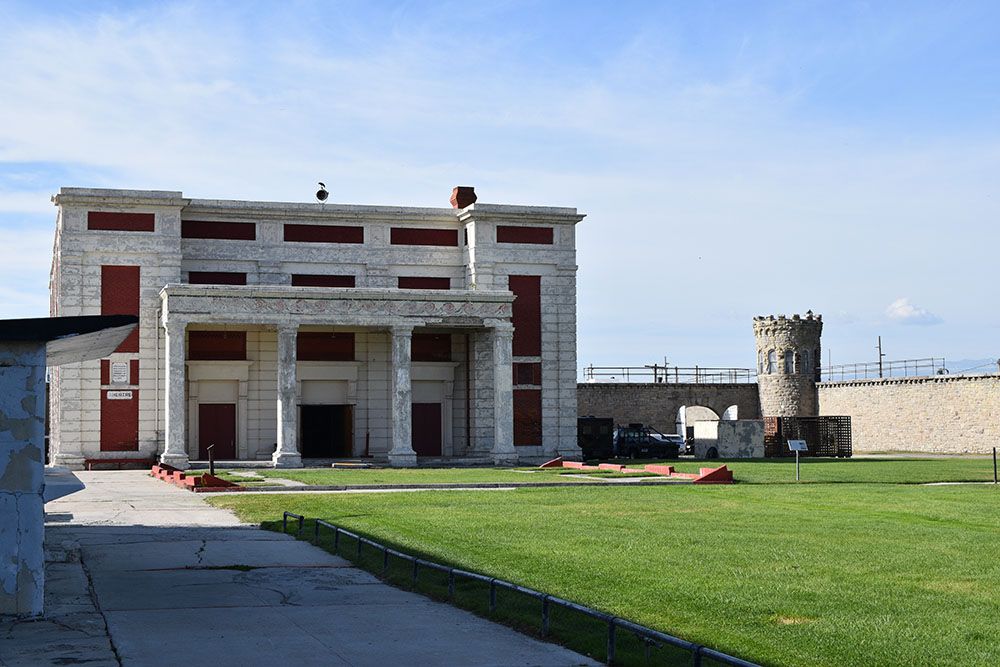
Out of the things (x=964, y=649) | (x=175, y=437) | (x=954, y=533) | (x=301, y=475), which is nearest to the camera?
(x=964, y=649)

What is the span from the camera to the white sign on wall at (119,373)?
52562 mm

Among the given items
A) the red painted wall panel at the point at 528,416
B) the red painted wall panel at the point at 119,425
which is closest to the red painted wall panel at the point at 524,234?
the red painted wall panel at the point at 528,416

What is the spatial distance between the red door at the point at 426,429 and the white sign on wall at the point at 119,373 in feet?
41.2

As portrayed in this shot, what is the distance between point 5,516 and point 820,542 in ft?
43.2

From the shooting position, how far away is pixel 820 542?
70.1 feet

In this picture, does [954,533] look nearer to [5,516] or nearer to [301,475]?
[5,516]

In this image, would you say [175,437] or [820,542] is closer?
[820,542]

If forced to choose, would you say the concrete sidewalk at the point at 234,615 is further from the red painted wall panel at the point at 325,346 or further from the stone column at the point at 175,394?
the red painted wall panel at the point at 325,346

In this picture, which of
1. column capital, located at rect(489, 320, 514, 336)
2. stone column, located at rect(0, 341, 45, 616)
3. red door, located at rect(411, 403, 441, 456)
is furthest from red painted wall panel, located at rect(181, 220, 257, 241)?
stone column, located at rect(0, 341, 45, 616)

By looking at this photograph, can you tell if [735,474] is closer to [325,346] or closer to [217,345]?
[325,346]

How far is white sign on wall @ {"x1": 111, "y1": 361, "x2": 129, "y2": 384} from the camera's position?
52.6 meters

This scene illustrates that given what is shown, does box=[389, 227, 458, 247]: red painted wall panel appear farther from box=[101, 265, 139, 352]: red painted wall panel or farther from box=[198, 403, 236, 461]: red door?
box=[101, 265, 139, 352]: red painted wall panel

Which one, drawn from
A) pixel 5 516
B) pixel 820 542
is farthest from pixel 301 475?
pixel 5 516

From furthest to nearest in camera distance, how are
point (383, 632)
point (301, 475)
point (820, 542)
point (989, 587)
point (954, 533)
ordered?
1. point (301, 475)
2. point (954, 533)
3. point (820, 542)
4. point (989, 587)
5. point (383, 632)
